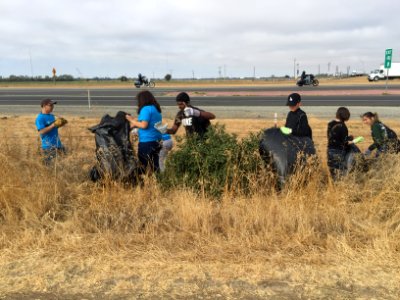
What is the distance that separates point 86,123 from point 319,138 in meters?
7.83

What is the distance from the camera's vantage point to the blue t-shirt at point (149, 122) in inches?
196

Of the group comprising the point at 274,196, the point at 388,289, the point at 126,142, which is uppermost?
the point at 126,142

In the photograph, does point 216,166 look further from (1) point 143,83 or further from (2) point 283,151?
(1) point 143,83

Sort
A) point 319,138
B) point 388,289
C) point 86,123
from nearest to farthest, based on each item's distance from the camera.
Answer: point 388,289, point 319,138, point 86,123

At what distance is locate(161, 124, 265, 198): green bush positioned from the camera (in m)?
4.42

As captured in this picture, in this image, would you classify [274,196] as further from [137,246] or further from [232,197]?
[137,246]

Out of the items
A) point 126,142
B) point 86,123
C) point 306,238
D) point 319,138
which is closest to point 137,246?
point 306,238

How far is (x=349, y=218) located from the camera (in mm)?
3699

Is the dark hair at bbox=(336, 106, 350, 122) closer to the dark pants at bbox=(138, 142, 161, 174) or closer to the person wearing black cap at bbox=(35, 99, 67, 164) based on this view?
the dark pants at bbox=(138, 142, 161, 174)

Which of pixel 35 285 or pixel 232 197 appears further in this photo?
pixel 232 197

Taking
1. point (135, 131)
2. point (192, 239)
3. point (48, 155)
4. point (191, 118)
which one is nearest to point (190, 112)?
point (191, 118)

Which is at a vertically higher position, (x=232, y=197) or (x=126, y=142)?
(x=126, y=142)

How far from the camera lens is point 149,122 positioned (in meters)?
5.03

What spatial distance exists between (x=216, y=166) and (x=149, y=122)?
3.75 ft
